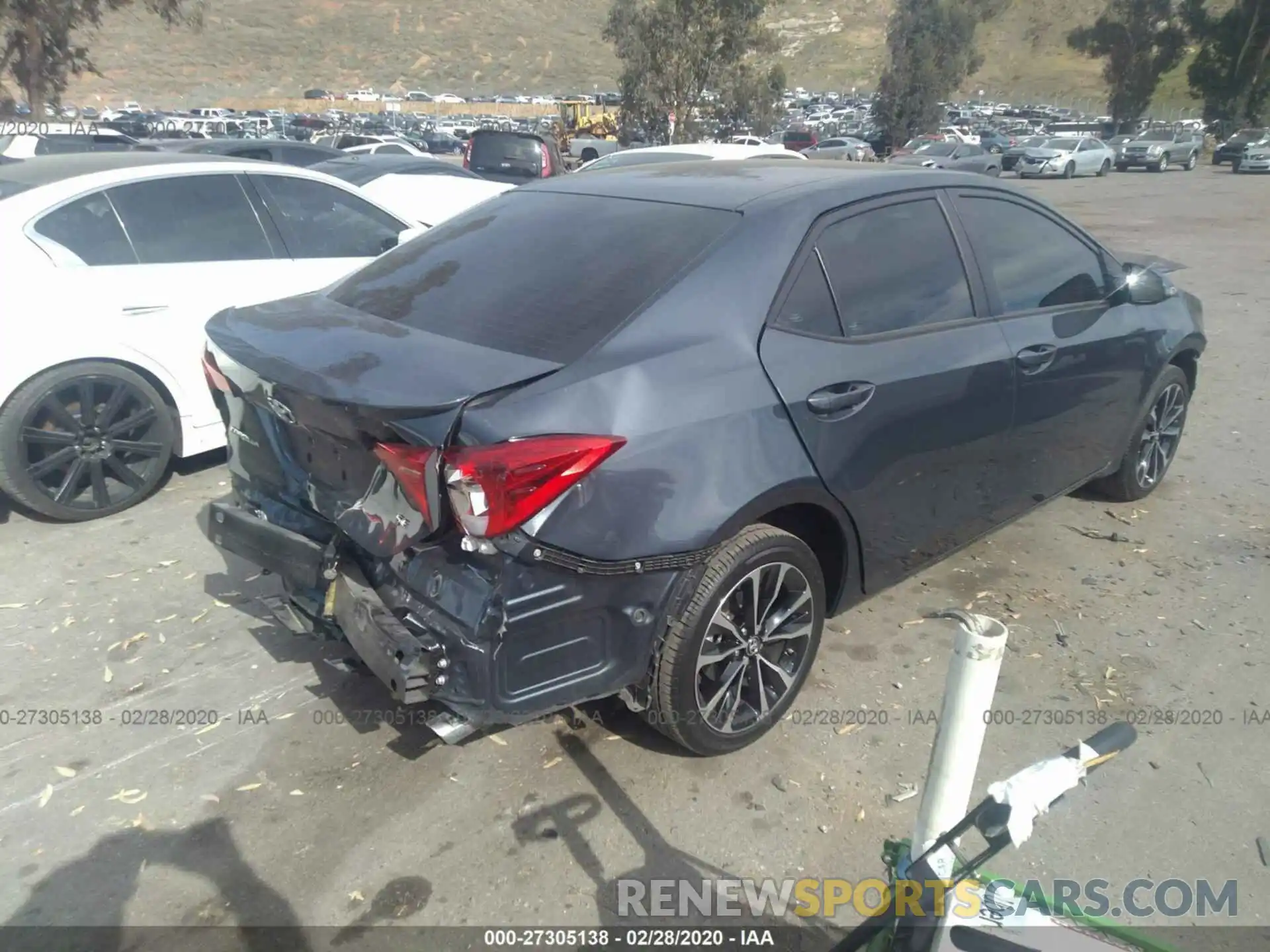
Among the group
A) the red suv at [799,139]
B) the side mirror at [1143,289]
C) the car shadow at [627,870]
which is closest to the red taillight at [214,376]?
the car shadow at [627,870]

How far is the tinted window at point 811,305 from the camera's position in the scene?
3.20 metres

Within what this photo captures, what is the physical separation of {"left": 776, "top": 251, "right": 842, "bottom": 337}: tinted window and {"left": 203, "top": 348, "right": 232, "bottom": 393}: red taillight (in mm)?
1886

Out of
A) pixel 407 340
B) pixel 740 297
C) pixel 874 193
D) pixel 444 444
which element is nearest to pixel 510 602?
pixel 444 444

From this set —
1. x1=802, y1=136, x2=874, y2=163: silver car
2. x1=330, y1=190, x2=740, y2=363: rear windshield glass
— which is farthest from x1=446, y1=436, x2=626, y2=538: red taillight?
x1=802, y1=136, x2=874, y2=163: silver car

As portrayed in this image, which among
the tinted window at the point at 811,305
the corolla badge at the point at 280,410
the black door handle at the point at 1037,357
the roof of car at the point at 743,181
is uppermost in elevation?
the roof of car at the point at 743,181

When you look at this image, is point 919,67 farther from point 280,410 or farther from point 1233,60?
point 280,410

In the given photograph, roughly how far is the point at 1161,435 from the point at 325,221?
4926 millimetres

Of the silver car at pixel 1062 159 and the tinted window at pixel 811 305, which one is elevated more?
the tinted window at pixel 811 305

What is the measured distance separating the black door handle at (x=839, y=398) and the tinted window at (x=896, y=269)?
0.65 ft

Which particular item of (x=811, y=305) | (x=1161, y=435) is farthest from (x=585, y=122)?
(x=811, y=305)

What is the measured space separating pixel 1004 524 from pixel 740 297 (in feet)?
6.09

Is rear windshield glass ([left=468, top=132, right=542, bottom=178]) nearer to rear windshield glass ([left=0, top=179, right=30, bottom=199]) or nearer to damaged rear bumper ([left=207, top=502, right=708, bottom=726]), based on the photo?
rear windshield glass ([left=0, top=179, right=30, bottom=199])

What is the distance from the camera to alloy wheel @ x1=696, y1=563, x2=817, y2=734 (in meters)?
3.11

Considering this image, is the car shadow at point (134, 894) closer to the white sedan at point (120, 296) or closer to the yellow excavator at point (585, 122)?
the white sedan at point (120, 296)
